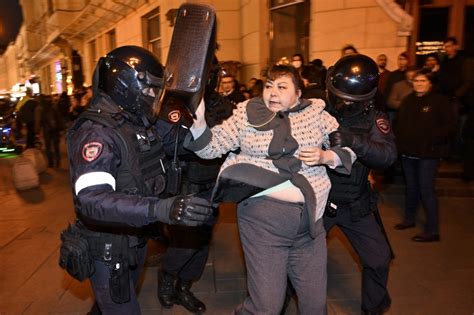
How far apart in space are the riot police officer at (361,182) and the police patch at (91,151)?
1.62 metres

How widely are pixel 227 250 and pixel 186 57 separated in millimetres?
3148

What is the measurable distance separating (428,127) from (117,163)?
12.9 ft

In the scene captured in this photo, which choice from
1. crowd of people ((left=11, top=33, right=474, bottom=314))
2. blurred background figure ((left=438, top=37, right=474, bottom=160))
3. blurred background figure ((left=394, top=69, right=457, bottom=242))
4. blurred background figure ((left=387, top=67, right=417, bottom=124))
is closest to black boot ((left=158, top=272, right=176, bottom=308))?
crowd of people ((left=11, top=33, right=474, bottom=314))

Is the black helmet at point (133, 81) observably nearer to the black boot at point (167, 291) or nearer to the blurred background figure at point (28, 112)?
the black boot at point (167, 291)

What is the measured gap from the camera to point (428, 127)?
16.0 ft

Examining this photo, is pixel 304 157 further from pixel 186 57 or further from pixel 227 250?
pixel 227 250

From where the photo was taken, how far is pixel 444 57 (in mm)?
7223

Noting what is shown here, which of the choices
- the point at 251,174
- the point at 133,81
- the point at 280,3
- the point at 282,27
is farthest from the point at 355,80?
the point at 280,3

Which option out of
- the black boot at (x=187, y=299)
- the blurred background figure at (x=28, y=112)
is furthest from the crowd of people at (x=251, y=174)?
the blurred background figure at (x=28, y=112)

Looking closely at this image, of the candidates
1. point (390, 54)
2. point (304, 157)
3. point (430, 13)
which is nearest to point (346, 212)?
point (304, 157)

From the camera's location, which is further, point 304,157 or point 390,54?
point 390,54

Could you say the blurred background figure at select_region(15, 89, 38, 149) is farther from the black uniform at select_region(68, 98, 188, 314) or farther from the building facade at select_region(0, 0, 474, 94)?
the black uniform at select_region(68, 98, 188, 314)

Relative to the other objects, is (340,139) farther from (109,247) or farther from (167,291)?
(167,291)

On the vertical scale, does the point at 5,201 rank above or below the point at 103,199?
below
